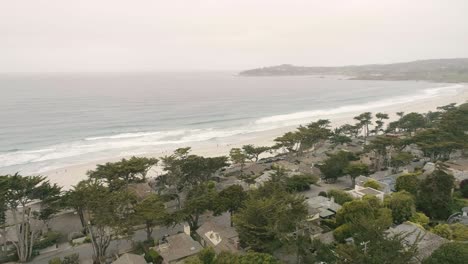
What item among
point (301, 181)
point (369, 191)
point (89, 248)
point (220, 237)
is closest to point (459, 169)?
point (369, 191)

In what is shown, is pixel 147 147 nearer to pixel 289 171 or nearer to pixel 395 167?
pixel 289 171

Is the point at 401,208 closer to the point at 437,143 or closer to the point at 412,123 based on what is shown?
the point at 437,143

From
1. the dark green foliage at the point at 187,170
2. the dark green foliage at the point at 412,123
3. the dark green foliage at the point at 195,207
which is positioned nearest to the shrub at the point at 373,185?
the dark green foliage at the point at 195,207

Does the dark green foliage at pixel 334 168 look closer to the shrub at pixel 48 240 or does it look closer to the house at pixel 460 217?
the house at pixel 460 217

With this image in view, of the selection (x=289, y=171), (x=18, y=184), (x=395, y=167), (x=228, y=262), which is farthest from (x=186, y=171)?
(x=395, y=167)

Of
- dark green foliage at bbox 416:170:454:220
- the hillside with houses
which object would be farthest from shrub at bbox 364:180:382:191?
dark green foliage at bbox 416:170:454:220

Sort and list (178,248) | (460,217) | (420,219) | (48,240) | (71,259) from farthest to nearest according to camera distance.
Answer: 1. (48,240)
2. (460,217)
3. (420,219)
4. (71,259)
5. (178,248)

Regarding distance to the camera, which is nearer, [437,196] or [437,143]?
[437,196]
